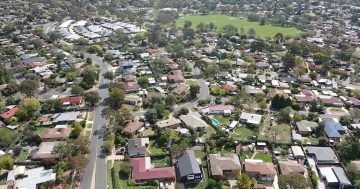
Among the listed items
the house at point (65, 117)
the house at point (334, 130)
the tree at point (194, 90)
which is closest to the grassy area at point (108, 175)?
the house at point (65, 117)

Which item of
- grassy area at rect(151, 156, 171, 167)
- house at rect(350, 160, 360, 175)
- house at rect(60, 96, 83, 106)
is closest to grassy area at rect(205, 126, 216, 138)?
grassy area at rect(151, 156, 171, 167)

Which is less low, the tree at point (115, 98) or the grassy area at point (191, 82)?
the tree at point (115, 98)

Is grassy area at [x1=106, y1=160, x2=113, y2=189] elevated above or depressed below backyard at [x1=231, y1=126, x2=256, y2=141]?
above

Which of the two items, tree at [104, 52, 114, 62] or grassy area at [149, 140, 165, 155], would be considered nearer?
grassy area at [149, 140, 165, 155]

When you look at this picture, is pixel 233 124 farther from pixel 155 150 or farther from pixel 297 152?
pixel 155 150

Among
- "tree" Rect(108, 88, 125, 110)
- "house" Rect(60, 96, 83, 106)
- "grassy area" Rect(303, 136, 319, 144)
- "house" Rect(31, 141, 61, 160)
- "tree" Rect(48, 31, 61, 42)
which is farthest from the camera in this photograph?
→ "tree" Rect(48, 31, 61, 42)

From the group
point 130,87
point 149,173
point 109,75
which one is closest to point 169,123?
point 149,173

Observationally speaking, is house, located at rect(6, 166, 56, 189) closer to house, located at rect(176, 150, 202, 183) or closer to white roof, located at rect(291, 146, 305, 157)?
house, located at rect(176, 150, 202, 183)

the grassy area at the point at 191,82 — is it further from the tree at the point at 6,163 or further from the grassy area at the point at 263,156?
the tree at the point at 6,163
